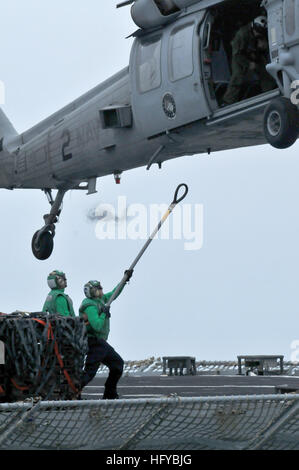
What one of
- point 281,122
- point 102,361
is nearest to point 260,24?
point 281,122

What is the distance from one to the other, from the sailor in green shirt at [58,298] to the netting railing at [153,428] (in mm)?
4994

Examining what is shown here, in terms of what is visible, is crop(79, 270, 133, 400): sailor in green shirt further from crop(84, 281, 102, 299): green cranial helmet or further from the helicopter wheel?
the helicopter wheel

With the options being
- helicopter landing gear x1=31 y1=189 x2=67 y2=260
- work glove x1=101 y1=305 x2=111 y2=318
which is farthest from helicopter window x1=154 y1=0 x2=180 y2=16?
helicopter landing gear x1=31 y1=189 x2=67 y2=260

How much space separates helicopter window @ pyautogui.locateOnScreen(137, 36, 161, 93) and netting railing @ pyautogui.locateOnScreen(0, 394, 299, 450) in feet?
31.8

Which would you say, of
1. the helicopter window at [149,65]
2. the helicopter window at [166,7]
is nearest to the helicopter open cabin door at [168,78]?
the helicopter window at [149,65]

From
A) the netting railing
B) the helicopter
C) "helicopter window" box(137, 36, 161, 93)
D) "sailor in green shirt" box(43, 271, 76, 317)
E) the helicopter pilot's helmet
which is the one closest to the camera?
the netting railing

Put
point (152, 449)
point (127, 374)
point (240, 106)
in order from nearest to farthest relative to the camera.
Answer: point (152, 449) < point (240, 106) < point (127, 374)

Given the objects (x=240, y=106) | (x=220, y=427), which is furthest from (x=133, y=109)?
(x=220, y=427)

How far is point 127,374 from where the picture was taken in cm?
2581

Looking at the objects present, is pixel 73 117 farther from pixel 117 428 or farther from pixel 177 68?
pixel 117 428

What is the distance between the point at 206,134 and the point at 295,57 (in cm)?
312

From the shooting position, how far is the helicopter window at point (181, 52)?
16688mm

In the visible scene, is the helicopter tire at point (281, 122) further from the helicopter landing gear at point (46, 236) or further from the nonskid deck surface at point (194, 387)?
the helicopter landing gear at point (46, 236)

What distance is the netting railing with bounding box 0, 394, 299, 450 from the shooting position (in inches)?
312
